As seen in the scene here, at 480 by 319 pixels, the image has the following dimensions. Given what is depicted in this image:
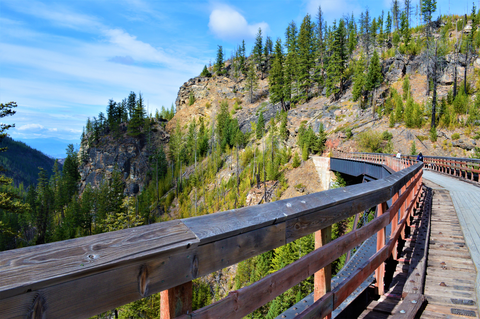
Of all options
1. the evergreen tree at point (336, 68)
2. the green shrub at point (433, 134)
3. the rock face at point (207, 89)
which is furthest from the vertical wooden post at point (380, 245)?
the rock face at point (207, 89)

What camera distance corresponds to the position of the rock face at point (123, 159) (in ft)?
298

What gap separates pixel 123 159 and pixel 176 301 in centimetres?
9857

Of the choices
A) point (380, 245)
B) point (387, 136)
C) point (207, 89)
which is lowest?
point (380, 245)

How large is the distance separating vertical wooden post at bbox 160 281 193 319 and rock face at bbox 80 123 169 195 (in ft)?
303

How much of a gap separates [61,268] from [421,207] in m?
10.1

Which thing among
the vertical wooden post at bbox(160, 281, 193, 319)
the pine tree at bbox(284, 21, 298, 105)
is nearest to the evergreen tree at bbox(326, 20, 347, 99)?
the pine tree at bbox(284, 21, 298, 105)

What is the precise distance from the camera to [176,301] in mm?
1271

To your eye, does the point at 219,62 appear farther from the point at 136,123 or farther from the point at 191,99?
the point at 136,123

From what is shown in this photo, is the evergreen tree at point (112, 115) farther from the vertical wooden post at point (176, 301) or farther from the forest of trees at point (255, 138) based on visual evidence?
the vertical wooden post at point (176, 301)

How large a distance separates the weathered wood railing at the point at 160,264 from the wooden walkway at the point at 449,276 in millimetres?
2073

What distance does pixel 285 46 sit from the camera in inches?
3642

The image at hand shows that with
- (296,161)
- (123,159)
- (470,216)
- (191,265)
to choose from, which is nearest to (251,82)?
(123,159)

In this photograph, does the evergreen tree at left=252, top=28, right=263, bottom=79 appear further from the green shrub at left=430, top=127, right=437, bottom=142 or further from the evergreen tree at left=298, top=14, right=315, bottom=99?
the green shrub at left=430, top=127, right=437, bottom=142

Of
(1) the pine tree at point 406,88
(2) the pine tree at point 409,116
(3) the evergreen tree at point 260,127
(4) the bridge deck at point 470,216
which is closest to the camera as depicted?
(4) the bridge deck at point 470,216
